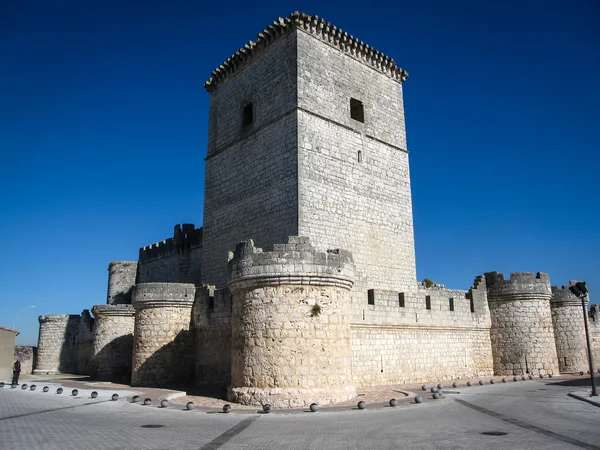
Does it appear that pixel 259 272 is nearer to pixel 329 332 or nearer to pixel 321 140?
pixel 329 332

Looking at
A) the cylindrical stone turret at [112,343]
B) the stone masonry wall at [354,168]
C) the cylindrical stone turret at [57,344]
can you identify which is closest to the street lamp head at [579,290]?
the stone masonry wall at [354,168]

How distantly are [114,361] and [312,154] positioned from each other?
11.2 m

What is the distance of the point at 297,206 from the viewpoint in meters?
16.9

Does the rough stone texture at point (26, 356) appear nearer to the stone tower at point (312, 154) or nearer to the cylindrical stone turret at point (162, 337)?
the stone tower at point (312, 154)

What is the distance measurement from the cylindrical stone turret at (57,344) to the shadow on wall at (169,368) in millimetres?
14188

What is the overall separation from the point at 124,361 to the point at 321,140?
11.6 metres

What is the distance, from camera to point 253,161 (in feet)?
64.1

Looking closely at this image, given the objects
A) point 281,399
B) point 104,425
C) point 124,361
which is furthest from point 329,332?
point 124,361

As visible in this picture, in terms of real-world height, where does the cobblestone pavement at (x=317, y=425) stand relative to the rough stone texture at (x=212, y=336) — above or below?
below

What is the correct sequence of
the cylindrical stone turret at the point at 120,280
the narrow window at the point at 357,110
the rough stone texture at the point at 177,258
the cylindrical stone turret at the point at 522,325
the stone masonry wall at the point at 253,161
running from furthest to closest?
the cylindrical stone turret at the point at 120,280 → the rough stone texture at the point at 177,258 → the narrow window at the point at 357,110 → the cylindrical stone turret at the point at 522,325 → the stone masonry wall at the point at 253,161

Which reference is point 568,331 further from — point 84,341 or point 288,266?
point 84,341

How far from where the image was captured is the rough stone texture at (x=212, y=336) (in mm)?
14828

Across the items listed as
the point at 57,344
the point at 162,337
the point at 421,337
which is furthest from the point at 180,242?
the point at 421,337

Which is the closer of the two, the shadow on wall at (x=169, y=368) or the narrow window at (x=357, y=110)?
the shadow on wall at (x=169, y=368)
